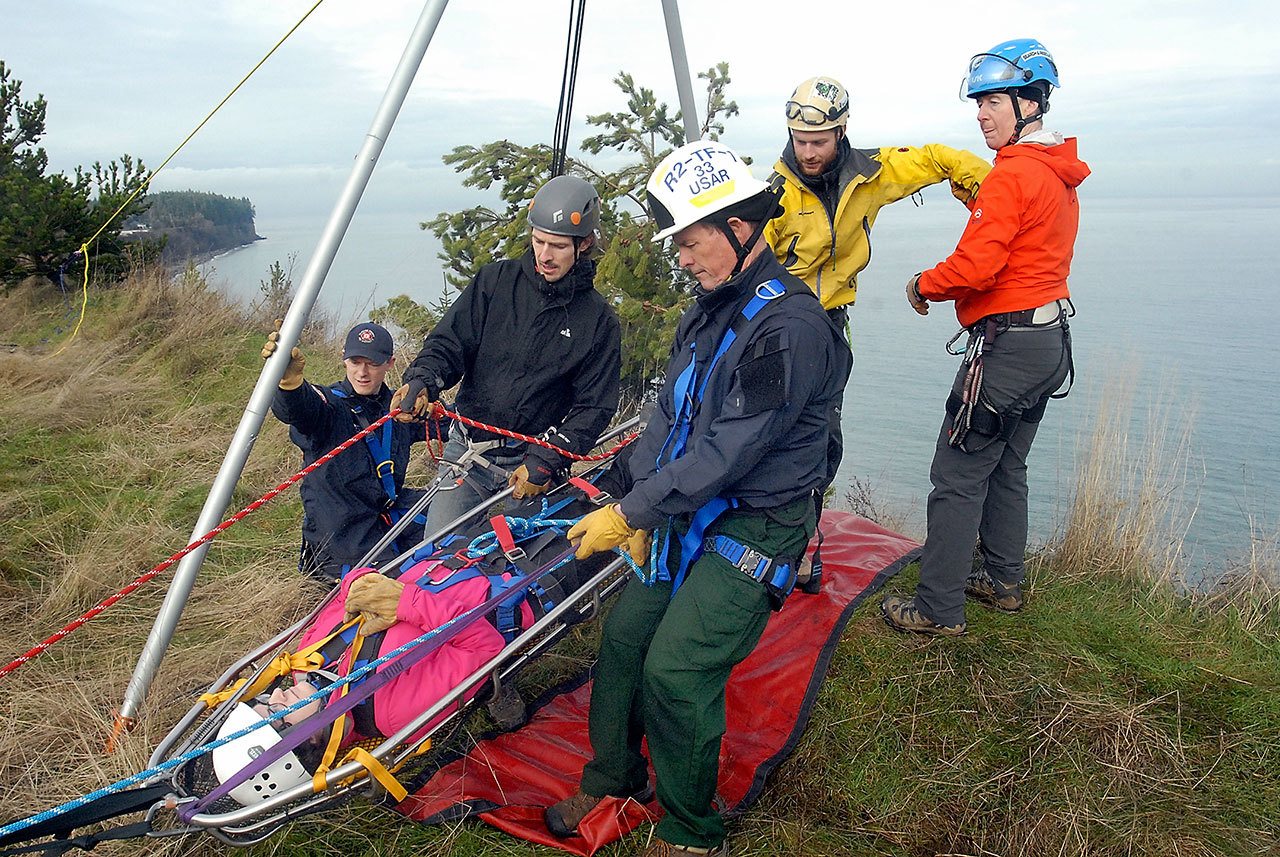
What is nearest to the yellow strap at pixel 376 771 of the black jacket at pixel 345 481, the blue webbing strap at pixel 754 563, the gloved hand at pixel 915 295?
the blue webbing strap at pixel 754 563

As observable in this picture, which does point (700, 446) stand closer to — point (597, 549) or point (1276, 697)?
point (597, 549)

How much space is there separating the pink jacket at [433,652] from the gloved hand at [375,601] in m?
0.03

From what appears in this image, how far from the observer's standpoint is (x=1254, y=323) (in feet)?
44.0

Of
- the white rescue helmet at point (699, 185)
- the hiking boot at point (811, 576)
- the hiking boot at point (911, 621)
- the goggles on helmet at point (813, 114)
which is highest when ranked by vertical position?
the goggles on helmet at point (813, 114)

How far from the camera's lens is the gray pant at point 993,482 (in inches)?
136

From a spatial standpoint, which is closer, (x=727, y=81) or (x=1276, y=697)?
(x=1276, y=697)

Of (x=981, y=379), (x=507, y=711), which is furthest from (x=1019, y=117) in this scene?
(x=507, y=711)

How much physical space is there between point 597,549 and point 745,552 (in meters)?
0.51

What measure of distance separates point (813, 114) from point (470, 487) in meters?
2.38

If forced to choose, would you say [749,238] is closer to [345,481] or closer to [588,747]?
[588,747]

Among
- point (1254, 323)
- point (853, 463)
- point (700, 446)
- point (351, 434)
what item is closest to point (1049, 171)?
point (700, 446)

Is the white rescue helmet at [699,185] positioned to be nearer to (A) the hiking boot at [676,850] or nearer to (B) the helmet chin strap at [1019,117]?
(B) the helmet chin strap at [1019,117]

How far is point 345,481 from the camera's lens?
4117 millimetres

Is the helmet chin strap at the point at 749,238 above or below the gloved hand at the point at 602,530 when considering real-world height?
above
